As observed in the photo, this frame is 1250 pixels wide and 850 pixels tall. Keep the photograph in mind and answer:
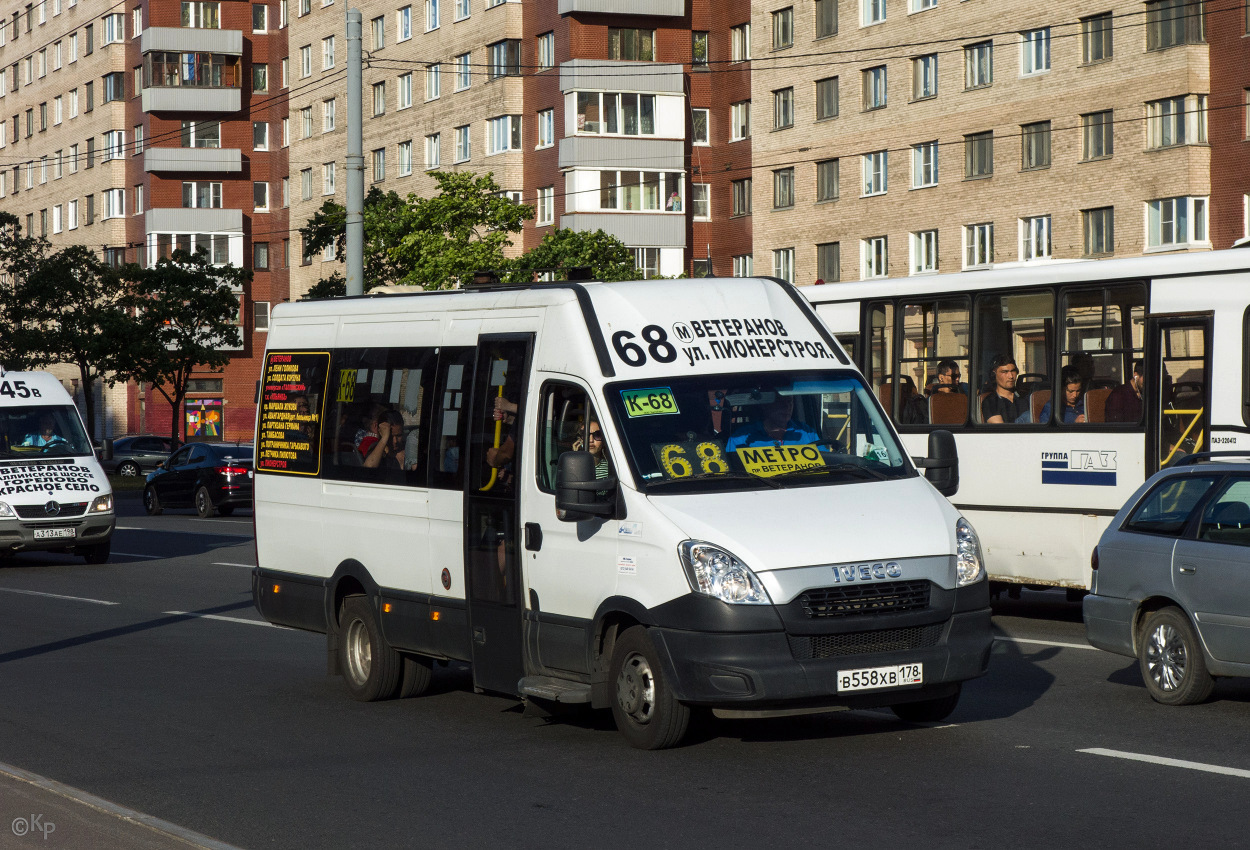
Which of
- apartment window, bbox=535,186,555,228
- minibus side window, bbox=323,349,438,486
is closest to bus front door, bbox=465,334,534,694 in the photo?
minibus side window, bbox=323,349,438,486

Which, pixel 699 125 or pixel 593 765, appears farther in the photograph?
pixel 699 125

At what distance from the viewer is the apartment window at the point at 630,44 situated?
60531 mm

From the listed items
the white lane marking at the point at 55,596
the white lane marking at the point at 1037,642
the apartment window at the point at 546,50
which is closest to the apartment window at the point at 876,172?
the apartment window at the point at 546,50

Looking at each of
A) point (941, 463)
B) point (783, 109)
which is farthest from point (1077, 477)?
point (783, 109)

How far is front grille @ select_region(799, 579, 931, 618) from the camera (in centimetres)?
808

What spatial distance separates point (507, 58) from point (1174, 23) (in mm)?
26007

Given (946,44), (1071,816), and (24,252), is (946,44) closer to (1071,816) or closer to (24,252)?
(24,252)

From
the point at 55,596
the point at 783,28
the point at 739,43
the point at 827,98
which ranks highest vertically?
the point at 739,43

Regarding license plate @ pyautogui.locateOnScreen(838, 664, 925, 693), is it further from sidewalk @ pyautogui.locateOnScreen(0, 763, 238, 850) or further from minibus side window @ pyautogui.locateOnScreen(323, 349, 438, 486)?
minibus side window @ pyautogui.locateOnScreen(323, 349, 438, 486)

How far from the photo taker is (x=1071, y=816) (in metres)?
7.08

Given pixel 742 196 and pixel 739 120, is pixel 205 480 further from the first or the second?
pixel 739 120

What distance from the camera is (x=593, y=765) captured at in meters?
8.45

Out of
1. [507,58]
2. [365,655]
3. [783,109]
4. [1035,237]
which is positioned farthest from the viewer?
[507,58]

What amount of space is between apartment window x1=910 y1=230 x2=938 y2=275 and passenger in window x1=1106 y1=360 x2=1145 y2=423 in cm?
3724
